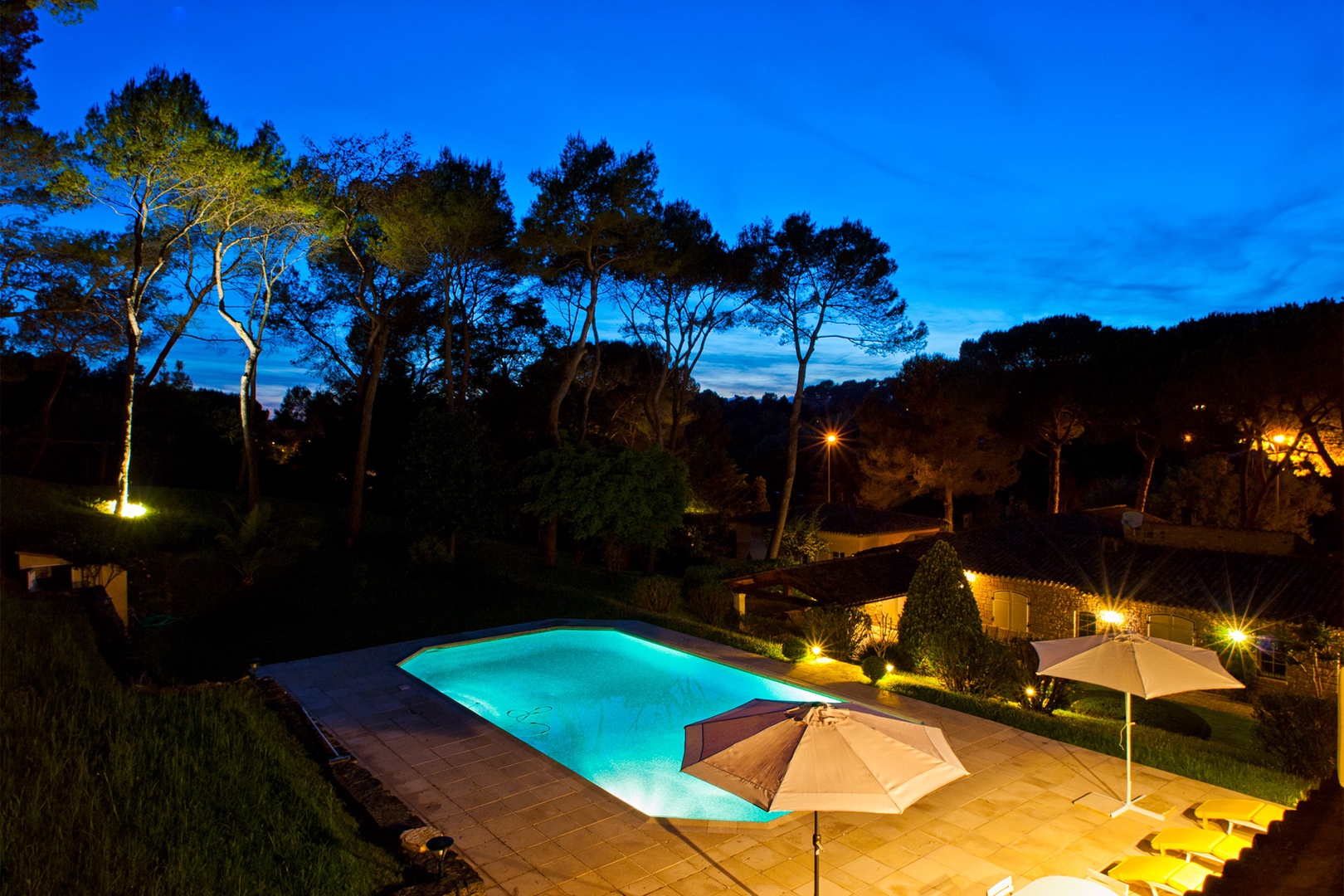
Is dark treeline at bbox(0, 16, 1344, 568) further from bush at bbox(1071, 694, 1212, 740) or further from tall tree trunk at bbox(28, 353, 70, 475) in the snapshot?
bush at bbox(1071, 694, 1212, 740)

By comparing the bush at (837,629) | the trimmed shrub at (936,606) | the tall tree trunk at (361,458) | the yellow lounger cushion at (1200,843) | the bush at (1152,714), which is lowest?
the bush at (1152,714)

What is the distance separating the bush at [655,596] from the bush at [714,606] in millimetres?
651

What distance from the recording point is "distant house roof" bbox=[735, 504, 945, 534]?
2986 cm

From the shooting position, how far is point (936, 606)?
1276cm

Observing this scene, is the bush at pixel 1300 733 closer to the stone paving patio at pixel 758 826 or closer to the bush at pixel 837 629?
the stone paving patio at pixel 758 826

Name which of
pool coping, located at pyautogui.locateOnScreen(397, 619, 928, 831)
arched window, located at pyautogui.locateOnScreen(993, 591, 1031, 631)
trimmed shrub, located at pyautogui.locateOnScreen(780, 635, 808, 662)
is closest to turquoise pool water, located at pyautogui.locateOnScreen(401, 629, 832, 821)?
pool coping, located at pyautogui.locateOnScreen(397, 619, 928, 831)

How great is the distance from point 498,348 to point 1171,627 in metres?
23.7

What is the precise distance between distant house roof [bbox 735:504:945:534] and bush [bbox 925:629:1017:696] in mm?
17876

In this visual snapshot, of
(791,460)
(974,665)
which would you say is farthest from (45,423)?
(974,665)

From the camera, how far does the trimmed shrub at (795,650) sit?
12.4 metres

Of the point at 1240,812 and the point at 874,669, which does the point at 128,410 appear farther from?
Answer: the point at 1240,812

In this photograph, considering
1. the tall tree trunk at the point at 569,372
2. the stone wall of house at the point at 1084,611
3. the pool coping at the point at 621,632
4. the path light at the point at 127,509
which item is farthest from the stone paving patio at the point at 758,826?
the tall tree trunk at the point at 569,372

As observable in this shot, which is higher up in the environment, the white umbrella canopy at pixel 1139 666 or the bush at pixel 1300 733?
the white umbrella canopy at pixel 1139 666

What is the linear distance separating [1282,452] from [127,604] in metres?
30.4
